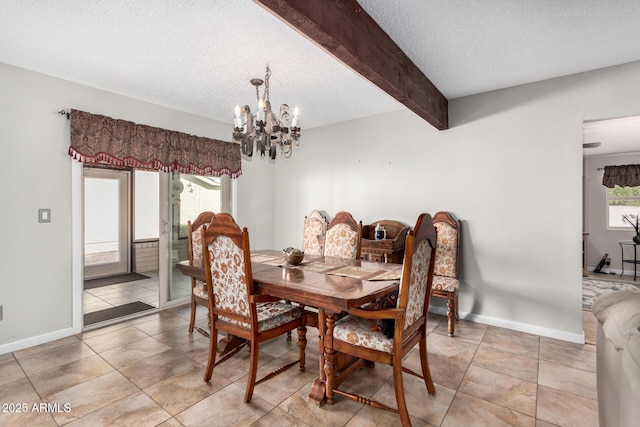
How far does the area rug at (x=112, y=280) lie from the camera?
15.9 feet

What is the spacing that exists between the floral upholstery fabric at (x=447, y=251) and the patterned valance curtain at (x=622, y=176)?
4647 mm

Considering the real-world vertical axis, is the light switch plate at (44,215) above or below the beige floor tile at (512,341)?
above

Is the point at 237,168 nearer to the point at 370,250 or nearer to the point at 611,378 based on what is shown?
the point at 370,250

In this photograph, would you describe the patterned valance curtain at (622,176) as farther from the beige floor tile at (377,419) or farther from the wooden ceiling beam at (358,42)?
the beige floor tile at (377,419)

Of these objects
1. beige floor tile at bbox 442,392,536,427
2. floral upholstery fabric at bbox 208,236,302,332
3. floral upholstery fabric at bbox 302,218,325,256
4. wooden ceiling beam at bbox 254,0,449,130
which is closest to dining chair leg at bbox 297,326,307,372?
floral upholstery fabric at bbox 208,236,302,332

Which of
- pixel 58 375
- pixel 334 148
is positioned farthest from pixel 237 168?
pixel 58 375

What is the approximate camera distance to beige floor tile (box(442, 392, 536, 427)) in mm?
1737

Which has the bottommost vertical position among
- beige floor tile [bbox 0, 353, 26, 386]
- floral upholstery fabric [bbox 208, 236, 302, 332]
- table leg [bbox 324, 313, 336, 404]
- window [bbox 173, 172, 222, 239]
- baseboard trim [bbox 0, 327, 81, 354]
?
beige floor tile [bbox 0, 353, 26, 386]

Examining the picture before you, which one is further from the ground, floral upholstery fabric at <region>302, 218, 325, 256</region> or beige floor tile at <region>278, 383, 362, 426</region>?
floral upholstery fabric at <region>302, 218, 325, 256</region>

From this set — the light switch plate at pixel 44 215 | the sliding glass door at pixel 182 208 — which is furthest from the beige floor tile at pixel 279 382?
the light switch plate at pixel 44 215

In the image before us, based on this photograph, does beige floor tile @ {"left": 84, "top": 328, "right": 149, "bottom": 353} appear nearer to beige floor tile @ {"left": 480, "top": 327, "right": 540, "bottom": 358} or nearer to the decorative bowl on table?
the decorative bowl on table

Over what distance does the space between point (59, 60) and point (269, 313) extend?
104 inches

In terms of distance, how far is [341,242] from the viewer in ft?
11.0

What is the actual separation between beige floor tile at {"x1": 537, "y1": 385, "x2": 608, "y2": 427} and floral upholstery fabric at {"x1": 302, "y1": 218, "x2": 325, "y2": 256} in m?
2.32
